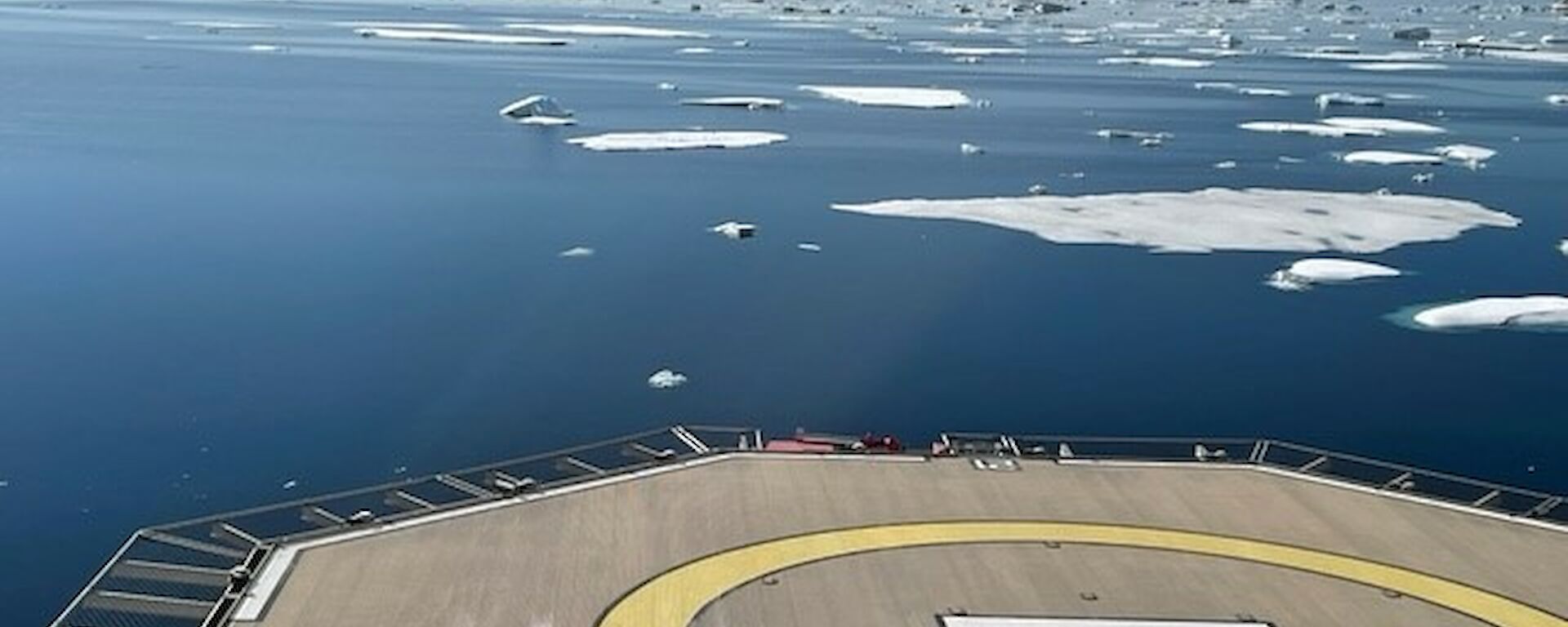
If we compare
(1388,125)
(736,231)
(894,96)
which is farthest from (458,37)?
(736,231)

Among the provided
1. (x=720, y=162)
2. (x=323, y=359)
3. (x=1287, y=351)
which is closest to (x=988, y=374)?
(x=1287, y=351)

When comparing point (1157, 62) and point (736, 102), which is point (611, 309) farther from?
point (1157, 62)

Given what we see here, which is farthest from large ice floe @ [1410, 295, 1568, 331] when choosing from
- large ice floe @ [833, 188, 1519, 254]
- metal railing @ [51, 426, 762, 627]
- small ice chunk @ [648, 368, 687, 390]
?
metal railing @ [51, 426, 762, 627]

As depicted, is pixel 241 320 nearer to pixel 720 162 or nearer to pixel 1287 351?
pixel 1287 351

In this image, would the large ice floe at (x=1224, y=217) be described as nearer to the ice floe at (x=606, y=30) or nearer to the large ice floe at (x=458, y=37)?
the large ice floe at (x=458, y=37)

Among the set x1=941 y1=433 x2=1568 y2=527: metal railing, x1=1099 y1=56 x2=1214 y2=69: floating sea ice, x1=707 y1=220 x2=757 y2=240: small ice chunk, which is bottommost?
x1=1099 y1=56 x2=1214 y2=69: floating sea ice

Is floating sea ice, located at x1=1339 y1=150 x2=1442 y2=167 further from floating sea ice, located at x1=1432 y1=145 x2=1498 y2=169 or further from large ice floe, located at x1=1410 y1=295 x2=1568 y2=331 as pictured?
large ice floe, located at x1=1410 y1=295 x2=1568 y2=331
